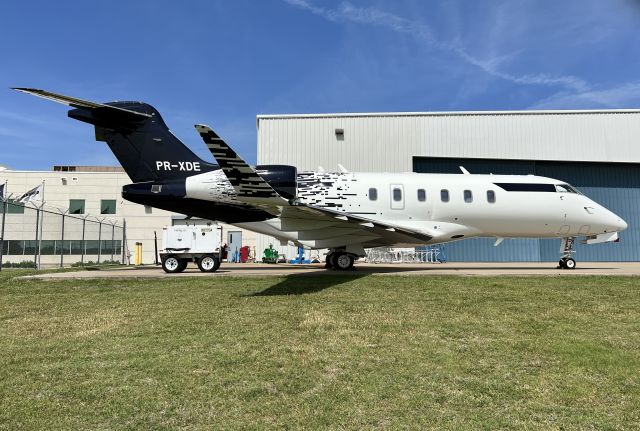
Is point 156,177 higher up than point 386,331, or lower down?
higher up

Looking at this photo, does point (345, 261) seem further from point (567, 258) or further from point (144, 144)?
point (567, 258)

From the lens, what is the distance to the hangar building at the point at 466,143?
3166 cm

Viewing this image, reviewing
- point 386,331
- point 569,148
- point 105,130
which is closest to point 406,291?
point 386,331

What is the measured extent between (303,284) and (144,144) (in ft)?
28.5

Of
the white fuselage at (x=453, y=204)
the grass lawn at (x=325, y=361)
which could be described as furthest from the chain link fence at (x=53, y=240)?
the grass lawn at (x=325, y=361)

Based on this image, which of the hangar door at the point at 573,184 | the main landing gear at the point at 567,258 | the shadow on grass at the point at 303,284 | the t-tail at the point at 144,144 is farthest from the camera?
the hangar door at the point at 573,184

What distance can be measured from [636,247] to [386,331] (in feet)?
116

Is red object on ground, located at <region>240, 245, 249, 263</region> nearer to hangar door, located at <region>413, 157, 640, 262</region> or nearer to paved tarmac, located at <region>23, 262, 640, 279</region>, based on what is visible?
paved tarmac, located at <region>23, 262, 640, 279</region>

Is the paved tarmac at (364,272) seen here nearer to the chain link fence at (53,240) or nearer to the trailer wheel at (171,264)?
the trailer wheel at (171,264)

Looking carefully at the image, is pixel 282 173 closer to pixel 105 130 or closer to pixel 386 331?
pixel 105 130

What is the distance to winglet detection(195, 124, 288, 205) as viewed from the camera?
10.1 metres

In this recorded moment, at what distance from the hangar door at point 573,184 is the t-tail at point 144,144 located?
19895 mm

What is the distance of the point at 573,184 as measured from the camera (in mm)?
33719

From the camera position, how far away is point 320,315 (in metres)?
7.97
